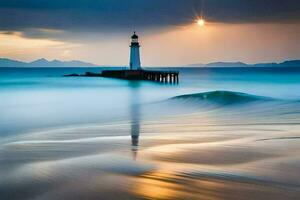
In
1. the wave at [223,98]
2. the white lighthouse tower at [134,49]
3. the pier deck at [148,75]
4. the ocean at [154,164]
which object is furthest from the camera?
the white lighthouse tower at [134,49]

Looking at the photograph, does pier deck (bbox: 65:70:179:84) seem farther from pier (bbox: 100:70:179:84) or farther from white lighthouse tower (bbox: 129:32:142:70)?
white lighthouse tower (bbox: 129:32:142:70)

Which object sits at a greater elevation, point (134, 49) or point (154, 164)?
point (134, 49)

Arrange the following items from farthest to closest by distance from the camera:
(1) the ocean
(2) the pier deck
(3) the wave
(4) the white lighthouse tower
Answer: (4) the white lighthouse tower
(2) the pier deck
(3) the wave
(1) the ocean

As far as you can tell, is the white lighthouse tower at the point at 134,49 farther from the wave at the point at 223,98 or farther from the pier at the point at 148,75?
the wave at the point at 223,98

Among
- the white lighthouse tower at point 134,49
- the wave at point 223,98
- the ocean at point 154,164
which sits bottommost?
the wave at point 223,98

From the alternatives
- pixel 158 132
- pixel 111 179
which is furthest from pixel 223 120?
pixel 111 179

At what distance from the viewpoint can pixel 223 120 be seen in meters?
16.0

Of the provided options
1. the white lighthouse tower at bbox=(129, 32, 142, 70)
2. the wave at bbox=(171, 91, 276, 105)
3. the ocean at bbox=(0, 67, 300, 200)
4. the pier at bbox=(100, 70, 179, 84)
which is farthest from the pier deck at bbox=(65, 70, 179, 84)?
the ocean at bbox=(0, 67, 300, 200)

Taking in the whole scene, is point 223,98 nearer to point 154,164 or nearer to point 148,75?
point 154,164

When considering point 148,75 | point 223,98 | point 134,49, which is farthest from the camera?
point 148,75

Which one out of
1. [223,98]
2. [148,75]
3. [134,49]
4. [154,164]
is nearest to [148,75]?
[148,75]

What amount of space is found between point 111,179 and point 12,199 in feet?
4.97

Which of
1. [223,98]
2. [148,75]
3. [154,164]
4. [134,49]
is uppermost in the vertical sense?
[134,49]

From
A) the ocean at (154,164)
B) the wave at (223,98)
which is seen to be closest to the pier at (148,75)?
the wave at (223,98)
